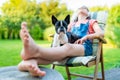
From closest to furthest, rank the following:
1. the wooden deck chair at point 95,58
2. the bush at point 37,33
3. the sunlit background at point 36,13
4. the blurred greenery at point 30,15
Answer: the wooden deck chair at point 95,58
the sunlit background at point 36,13
the bush at point 37,33
the blurred greenery at point 30,15

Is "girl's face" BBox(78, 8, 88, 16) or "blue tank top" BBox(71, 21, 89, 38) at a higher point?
"girl's face" BBox(78, 8, 88, 16)

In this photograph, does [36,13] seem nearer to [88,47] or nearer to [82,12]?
[82,12]

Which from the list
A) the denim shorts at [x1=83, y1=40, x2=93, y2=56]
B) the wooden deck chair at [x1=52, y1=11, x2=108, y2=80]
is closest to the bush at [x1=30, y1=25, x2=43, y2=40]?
the wooden deck chair at [x1=52, y1=11, x2=108, y2=80]

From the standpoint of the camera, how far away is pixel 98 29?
279 centimetres

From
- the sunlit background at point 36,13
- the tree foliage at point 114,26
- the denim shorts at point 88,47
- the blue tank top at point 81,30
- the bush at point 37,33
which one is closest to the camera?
the denim shorts at point 88,47

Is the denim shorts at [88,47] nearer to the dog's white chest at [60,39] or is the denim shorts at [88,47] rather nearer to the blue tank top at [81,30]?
the blue tank top at [81,30]

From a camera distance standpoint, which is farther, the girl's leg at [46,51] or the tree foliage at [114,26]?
the tree foliage at [114,26]

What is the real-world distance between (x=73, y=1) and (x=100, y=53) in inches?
270

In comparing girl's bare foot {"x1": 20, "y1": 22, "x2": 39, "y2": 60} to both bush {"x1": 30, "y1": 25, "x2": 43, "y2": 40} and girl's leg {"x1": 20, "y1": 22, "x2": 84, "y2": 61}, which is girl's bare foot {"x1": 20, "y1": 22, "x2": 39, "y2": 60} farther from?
bush {"x1": 30, "y1": 25, "x2": 43, "y2": 40}

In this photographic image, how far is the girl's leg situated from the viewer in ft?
6.25

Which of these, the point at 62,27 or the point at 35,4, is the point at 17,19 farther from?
the point at 62,27

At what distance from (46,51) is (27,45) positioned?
32cm

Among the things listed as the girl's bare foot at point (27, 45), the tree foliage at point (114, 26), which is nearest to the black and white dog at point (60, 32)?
the girl's bare foot at point (27, 45)

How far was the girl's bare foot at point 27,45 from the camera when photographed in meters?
1.89
